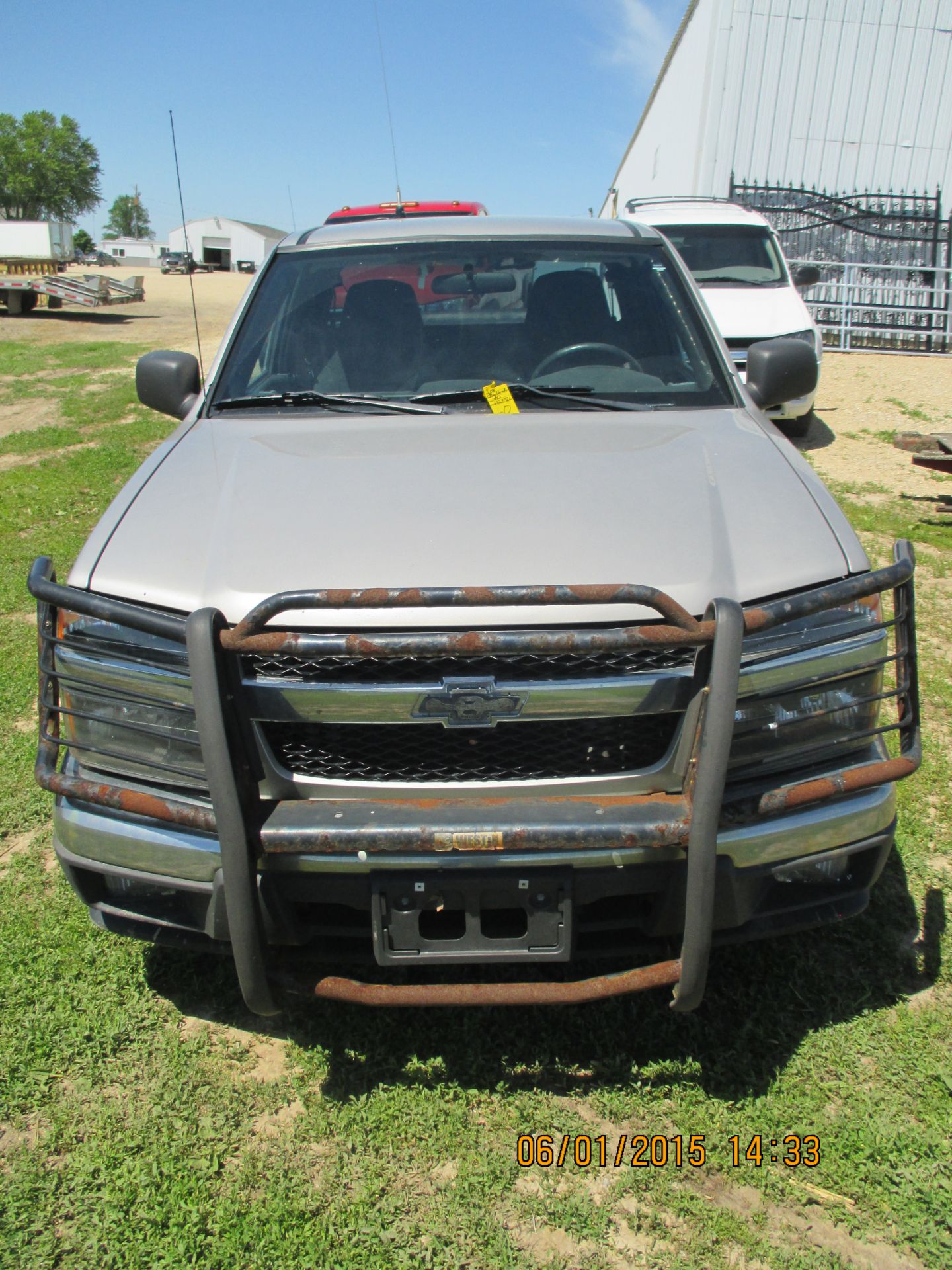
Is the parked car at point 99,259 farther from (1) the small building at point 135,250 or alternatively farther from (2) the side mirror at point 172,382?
(2) the side mirror at point 172,382

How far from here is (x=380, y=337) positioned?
130 inches

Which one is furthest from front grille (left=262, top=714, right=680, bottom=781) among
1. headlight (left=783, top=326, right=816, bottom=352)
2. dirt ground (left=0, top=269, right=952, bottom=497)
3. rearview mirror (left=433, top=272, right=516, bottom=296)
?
headlight (left=783, top=326, right=816, bottom=352)

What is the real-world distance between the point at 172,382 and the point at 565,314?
138cm

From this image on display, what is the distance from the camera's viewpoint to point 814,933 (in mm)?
2908

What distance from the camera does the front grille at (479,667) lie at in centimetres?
200

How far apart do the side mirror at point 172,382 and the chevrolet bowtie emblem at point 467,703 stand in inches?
72.7

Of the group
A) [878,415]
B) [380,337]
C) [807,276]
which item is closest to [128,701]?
[380,337]

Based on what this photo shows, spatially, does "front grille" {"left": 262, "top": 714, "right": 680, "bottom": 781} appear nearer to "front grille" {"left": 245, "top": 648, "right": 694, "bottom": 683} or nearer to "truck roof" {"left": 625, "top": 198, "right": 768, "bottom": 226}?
"front grille" {"left": 245, "top": 648, "right": 694, "bottom": 683}

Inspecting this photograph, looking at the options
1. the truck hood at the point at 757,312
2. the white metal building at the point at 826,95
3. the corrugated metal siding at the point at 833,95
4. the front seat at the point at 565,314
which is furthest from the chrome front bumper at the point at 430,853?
the corrugated metal siding at the point at 833,95

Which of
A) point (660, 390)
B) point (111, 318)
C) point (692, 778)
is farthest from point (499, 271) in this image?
point (111, 318)

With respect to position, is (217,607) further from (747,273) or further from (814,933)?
(747,273)

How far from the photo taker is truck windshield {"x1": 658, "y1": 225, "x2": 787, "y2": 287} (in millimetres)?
9984

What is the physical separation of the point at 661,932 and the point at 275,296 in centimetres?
256

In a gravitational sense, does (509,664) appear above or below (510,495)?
below
